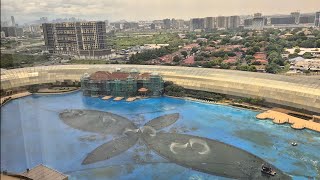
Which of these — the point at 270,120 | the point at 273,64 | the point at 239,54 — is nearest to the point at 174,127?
the point at 270,120

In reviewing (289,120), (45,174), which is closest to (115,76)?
(289,120)

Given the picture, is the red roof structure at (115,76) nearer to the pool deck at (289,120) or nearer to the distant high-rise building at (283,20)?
the pool deck at (289,120)

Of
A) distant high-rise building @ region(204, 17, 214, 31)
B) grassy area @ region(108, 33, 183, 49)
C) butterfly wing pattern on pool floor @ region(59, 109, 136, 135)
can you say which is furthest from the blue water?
distant high-rise building @ region(204, 17, 214, 31)

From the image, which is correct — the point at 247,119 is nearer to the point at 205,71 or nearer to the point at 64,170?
the point at 205,71

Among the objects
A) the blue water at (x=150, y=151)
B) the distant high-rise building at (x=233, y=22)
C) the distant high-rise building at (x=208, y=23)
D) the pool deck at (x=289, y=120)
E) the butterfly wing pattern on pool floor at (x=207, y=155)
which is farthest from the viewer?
the distant high-rise building at (x=233, y=22)

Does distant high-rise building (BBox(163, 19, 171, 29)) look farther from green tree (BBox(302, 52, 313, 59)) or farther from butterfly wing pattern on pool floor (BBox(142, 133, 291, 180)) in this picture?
butterfly wing pattern on pool floor (BBox(142, 133, 291, 180))

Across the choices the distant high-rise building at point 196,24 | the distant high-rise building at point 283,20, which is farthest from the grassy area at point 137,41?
the distant high-rise building at point 283,20
